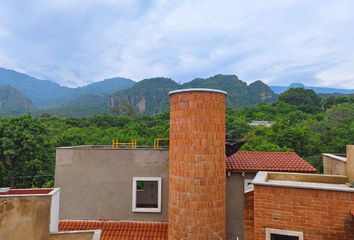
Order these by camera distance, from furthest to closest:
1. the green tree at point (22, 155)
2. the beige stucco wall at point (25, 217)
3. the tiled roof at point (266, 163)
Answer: the green tree at point (22, 155)
the tiled roof at point (266, 163)
the beige stucco wall at point (25, 217)

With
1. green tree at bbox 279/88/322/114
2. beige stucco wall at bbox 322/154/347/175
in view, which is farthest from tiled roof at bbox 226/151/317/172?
green tree at bbox 279/88/322/114

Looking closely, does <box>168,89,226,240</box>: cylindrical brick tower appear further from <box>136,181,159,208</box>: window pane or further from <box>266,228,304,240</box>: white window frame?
<box>136,181,159,208</box>: window pane

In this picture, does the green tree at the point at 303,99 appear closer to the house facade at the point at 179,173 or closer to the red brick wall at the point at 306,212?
the house facade at the point at 179,173

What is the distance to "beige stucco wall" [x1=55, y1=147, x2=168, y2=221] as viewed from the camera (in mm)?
10094

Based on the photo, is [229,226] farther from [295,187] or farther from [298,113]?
[298,113]

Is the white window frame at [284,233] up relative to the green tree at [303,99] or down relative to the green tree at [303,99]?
down

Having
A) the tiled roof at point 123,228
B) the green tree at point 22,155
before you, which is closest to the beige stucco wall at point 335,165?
the tiled roof at point 123,228

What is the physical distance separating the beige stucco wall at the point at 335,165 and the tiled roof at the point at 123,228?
19.6 ft

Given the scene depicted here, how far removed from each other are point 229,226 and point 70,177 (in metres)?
6.15

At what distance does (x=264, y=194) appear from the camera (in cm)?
632

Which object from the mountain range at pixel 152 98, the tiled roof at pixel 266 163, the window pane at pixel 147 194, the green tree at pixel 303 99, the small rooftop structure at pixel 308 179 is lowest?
the window pane at pixel 147 194

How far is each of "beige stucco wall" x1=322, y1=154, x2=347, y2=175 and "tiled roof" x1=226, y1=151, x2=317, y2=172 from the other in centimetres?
55

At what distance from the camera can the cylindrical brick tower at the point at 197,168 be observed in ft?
26.1

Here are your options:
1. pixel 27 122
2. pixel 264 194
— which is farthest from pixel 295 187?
pixel 27 122
